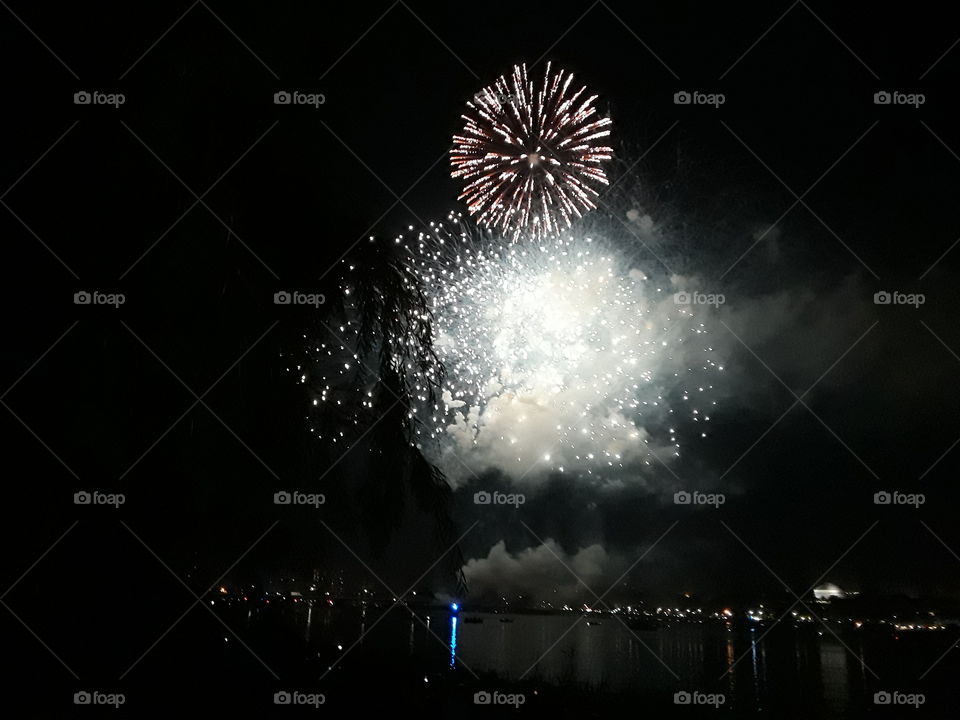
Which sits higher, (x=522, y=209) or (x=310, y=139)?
(x=522, y=209)

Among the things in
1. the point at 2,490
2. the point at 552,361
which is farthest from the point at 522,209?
the point at 2,490

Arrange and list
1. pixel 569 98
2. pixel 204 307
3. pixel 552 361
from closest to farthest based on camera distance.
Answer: pixel 204 307
pixel 569 98
pixel 552 361

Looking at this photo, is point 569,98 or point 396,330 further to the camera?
point 569,98

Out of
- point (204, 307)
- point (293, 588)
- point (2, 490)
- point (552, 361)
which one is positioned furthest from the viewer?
point (552, 361)

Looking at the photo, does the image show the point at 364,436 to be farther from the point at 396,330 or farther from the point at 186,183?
the point at 186,183

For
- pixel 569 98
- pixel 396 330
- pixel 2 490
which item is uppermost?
pixel 569 98

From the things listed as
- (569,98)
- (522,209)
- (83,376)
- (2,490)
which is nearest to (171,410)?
(83,376)
